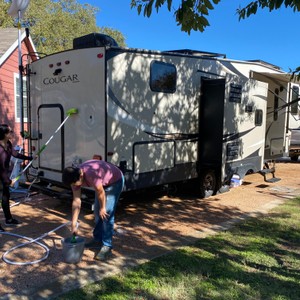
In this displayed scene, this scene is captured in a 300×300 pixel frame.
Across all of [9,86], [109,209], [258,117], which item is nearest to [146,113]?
[109,209]

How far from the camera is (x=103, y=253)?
4.58 meters

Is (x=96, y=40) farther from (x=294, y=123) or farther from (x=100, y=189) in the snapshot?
(x=294, y=123)

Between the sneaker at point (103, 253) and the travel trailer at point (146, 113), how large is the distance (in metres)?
1.56

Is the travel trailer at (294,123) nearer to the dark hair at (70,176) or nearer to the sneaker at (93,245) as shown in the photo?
the sneaker at (93,245)

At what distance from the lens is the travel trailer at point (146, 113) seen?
19.1ft

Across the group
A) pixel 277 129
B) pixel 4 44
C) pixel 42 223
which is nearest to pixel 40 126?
pixel 42 223

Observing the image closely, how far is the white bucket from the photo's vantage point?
4.30 m

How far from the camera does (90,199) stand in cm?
583

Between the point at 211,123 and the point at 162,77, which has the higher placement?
the point at 162,77

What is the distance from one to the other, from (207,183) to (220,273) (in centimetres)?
401

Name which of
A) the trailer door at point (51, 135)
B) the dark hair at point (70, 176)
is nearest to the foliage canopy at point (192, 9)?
the dark hair at point (70, 176)

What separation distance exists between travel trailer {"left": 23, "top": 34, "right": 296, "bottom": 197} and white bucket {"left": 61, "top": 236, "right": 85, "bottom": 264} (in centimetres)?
171

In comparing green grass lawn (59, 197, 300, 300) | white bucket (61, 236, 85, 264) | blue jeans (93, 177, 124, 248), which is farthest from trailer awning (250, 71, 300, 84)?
white bucket (61, 236, 85, 264)

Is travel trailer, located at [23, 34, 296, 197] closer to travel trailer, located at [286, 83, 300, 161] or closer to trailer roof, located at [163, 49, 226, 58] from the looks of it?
trailer roof, located at [163, 49, 226, 58]
